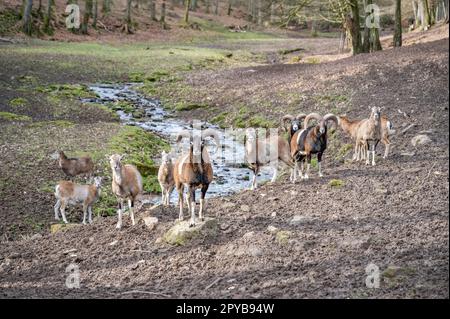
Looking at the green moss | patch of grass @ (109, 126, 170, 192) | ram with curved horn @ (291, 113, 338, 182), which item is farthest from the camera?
the green moss

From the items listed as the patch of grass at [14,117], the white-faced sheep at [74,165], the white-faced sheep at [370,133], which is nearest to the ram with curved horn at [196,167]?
the white-faced sheep at [74,165]

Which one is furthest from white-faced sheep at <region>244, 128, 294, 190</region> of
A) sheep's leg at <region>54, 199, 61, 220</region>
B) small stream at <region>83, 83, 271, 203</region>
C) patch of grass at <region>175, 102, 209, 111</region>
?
patch of grass at <region>175, 102, 209, 111</region>

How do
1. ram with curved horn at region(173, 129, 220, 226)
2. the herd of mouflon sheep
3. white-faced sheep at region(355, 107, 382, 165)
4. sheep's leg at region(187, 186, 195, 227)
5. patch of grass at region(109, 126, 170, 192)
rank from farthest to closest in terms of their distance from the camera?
1. patch of grass at region(109, 126, 170, 192)
2. white-faced sheep at region(355, 107, 382, 165)
3. the herd of mouflon sheep
4. ram with curved horn at region(173, 129, 220, 226)
5. sheep's leg at region(187, 186, 195, 227)

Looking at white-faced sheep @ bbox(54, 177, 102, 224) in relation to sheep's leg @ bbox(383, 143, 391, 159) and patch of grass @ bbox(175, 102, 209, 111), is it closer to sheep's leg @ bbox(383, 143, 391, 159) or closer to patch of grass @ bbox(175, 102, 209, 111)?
sheep's leg @ bbox(383, 143, 391, 159)

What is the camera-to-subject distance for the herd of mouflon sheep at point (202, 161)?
11391 mm

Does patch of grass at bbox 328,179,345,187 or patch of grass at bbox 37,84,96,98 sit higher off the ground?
patch of grass at bbox 37,84,96,98

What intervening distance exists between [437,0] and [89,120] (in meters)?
34.9

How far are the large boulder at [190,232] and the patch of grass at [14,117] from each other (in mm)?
13505

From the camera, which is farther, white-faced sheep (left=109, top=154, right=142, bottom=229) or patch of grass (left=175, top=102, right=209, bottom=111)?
patch of grass (left=175, top=102, right=209, bottom=111)

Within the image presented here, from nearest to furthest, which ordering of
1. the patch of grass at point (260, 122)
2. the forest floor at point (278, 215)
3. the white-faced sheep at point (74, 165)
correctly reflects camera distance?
the forest floor at point (278, 215) → the white-faced sheep at point (74, 165) → the patch of grass at point (260, 122)

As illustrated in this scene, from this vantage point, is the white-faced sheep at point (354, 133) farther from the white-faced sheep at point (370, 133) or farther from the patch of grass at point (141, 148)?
the patch of grass at point (141, 148)

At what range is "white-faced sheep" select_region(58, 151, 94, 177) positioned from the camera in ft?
52.8
